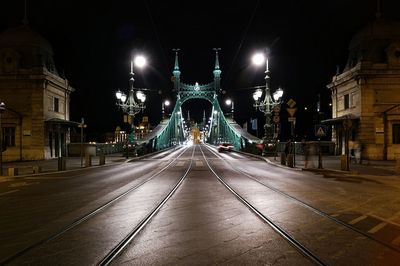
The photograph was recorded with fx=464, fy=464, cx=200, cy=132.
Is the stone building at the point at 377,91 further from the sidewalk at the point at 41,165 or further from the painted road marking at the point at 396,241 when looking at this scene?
the painted road marking at the point at 396,241

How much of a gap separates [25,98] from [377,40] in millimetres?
32217

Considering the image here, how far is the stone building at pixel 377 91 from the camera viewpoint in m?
38.7

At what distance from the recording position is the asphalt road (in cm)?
711

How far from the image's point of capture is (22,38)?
1758 inches

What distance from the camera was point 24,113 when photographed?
42.3 metres

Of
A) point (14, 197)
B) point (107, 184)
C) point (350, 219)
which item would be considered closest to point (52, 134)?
point (107, 184)

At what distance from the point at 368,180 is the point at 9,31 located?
124 feet

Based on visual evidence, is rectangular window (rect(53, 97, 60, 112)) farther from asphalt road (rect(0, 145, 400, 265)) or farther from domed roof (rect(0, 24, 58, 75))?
asphalt road (rect(0, 145, 400, 265))

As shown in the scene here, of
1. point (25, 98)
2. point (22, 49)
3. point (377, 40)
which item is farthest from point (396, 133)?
point (22, 49)

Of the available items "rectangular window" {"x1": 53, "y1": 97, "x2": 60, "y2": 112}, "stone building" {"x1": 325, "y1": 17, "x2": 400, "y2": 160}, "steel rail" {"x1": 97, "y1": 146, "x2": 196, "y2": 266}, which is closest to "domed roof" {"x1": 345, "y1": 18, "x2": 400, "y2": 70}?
"stone building" {"x1": 325, "y1": 17, "x2": 400, "y2": 160}

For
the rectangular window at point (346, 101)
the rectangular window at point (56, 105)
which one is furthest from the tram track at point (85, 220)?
the rectangular window at point (56, 105)

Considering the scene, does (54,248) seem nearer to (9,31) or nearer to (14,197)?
(14,197)

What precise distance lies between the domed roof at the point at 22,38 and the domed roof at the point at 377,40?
30.1m

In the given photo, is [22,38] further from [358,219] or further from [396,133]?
[358,219]
